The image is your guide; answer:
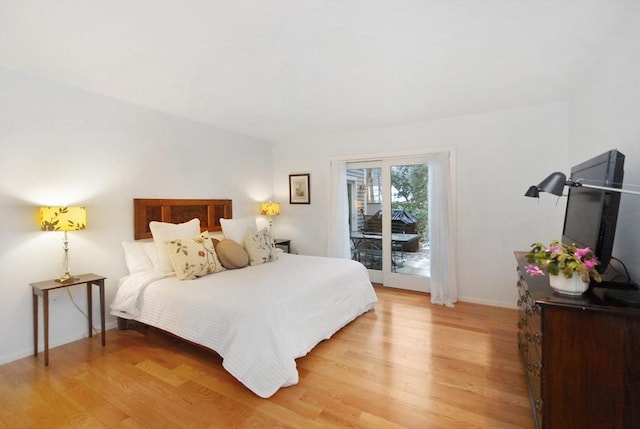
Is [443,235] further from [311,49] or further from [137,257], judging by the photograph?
[137,257]

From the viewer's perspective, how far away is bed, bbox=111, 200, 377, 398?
2.08m

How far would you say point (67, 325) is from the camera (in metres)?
2.87

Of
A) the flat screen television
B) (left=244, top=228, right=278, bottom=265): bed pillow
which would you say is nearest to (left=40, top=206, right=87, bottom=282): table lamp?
(left=244, top=228, right=278, bottom=265): bed pillow

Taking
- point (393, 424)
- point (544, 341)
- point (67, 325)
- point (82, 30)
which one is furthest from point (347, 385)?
point (82, 30)

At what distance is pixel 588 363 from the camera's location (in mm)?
1358

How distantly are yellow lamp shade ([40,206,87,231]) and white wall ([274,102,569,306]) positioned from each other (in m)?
→ 3.68

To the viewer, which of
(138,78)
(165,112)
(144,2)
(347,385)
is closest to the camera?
(144,2)

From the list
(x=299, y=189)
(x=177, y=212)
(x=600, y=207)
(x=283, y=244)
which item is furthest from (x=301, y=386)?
(x=299, y=189)

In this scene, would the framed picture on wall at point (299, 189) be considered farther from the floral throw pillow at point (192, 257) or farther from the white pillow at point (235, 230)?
the floral throw pillow at point (192, 257)

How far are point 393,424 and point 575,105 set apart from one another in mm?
3459

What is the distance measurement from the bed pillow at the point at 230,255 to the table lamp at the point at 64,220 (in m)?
1.23

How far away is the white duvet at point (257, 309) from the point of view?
2.08m

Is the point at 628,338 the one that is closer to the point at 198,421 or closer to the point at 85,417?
the point at 198,421

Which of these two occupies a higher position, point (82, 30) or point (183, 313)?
point (82, 30)
